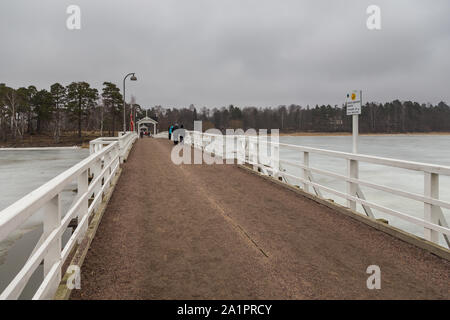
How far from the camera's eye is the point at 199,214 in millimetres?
A: 6211

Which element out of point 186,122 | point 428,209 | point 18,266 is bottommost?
point 18,266

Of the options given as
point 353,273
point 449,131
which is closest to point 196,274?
point 353,273

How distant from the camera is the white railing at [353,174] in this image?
4.37 metres

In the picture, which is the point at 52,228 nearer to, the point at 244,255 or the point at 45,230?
the point at 45,230

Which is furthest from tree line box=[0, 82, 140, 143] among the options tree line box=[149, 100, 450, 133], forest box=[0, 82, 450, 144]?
tree line box=[149, 100, 450, 133]

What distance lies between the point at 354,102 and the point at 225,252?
491 centimetres

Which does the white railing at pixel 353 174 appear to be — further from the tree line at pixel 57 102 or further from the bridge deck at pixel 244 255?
the tree line at pixel 57 102

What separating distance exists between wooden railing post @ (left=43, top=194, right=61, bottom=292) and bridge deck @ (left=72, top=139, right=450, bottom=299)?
0.34 meters

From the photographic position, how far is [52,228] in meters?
3.09

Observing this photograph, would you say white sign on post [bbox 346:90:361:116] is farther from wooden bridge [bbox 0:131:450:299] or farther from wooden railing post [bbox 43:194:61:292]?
wooden railing post [bbox 43:194:61:292]

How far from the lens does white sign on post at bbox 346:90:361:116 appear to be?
7382mm
